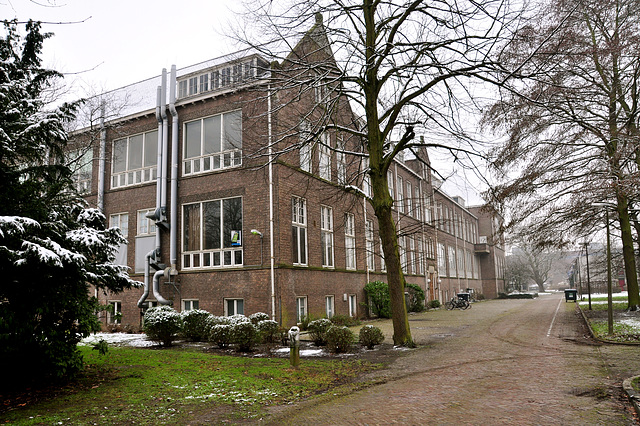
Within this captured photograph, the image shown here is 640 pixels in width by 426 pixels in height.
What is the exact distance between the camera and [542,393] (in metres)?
7.65

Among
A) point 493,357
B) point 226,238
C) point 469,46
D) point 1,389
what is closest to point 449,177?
point 469,46

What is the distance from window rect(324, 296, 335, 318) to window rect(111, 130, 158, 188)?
10.0m

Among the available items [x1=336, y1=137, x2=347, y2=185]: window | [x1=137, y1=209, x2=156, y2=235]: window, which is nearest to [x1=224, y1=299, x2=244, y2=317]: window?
[x1=137, y1=209, x2=156, y2=235]: window

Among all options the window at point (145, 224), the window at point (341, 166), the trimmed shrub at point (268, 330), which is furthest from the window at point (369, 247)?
the trimmed shrub at point (268, 330)

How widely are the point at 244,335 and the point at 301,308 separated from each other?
6.06 metres

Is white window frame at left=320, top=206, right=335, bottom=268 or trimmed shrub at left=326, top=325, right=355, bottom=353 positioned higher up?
white window frame at left=320, top=206, right=335, bottom=268

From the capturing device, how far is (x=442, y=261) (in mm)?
44094

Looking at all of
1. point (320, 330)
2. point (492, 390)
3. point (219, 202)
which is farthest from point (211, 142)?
point (492, 390)

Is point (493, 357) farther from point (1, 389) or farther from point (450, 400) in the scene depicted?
point (1, 389)

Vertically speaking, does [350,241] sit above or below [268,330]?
above

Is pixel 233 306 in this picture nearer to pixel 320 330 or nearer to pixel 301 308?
pixel 301 308

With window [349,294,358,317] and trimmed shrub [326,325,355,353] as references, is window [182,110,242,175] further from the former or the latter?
window [349,294,358,317]

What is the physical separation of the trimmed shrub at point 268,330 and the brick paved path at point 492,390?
171 inches

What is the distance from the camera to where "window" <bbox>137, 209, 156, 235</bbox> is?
2141cm
